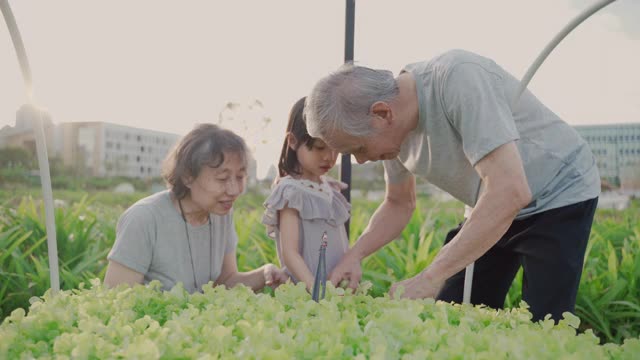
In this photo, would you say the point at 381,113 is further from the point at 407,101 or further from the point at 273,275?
the point at 273,275

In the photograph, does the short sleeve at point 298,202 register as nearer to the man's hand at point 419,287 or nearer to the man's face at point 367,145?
the man's face at point 367,145

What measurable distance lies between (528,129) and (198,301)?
1201 mm

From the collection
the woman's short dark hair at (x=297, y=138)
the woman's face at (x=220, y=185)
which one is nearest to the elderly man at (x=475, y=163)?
the woman's short dark hair at (x=297, y=138)

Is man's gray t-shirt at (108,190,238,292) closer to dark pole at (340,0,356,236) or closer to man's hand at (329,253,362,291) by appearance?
man's hand at (329,253,362,291)

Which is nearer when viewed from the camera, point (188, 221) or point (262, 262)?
point (188, 221)

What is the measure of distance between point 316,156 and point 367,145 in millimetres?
574

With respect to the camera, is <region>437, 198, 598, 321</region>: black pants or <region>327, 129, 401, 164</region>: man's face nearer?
<region>327, 129, 401, 164</region>: man's face

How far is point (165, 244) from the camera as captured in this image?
7.69ft

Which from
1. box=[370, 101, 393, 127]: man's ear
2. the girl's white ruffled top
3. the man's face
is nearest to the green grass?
the girl's white ruffled top

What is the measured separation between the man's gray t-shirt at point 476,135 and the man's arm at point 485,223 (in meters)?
0.10

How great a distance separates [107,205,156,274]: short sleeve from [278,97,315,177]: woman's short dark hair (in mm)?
571

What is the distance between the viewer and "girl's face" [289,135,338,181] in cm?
247

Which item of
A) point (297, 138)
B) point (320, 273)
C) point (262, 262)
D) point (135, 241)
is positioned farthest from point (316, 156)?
point (262, 262)

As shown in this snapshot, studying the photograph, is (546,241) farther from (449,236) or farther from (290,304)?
(290,304)
